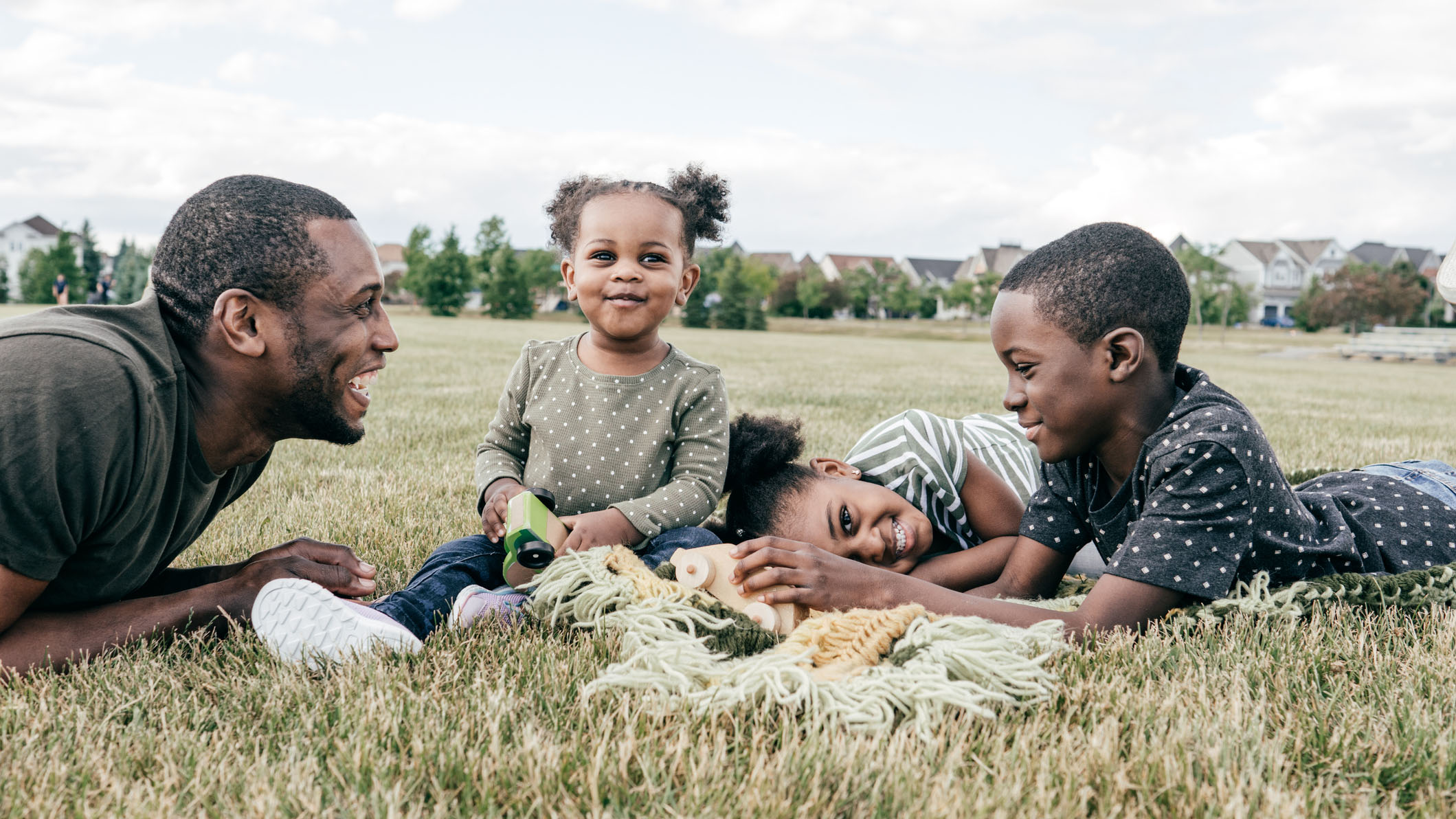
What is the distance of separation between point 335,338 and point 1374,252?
331 feet

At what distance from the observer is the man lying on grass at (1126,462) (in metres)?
2.58

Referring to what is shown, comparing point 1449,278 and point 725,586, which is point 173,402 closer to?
point 725,586

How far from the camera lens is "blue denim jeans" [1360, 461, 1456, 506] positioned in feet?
12.0

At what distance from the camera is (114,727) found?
6.39 feet

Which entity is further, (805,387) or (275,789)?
(805,387)

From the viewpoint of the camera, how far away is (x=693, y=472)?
3645 mm

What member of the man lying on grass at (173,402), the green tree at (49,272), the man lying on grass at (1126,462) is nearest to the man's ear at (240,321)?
the man lying on grass at (173,402)

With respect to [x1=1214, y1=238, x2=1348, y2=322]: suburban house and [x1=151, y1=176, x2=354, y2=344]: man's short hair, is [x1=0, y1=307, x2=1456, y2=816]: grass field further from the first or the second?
[x1=1214, y1=238, x2=1348, y2=322]: suburban house

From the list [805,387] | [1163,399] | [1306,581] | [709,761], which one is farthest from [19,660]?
[805,387]

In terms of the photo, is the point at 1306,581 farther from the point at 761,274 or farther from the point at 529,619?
the point at 761,274

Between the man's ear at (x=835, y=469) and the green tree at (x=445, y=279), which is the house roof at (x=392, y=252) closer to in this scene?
the green tree at (x=445, y=279)

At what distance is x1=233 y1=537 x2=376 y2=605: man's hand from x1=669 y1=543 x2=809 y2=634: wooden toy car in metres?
0.97

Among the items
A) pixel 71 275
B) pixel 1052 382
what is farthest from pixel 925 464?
pixel 71 275

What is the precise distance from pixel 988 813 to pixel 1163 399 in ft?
5.48
